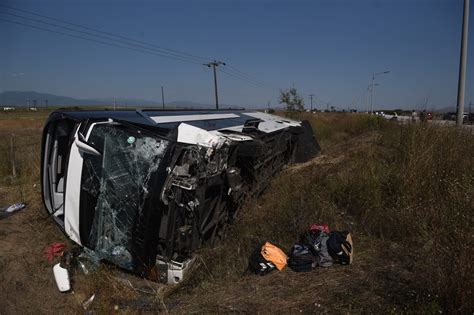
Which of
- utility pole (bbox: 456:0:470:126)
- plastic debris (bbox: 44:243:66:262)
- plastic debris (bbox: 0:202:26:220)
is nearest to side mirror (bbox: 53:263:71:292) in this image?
plastic debris (bbox: 44:243:66:262)

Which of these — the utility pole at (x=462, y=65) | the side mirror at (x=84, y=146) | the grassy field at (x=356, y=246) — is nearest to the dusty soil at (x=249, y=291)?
the grassy field at (x=356, y=246)

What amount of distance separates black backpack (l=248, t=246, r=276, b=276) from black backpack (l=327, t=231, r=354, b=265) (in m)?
0.67

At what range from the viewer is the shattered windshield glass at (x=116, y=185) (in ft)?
12.7

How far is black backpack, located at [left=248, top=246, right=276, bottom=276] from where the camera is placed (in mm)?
3793

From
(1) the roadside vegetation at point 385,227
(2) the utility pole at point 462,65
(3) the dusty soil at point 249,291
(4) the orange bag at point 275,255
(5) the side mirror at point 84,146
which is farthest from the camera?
(2) the utility pole at point 462,65

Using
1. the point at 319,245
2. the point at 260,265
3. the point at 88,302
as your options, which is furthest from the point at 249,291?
the point at 88,302

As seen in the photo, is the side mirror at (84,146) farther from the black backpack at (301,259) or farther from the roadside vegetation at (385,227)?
the black backpack at (301,259)

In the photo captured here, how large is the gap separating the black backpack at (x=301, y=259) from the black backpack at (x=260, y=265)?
0.74 ft

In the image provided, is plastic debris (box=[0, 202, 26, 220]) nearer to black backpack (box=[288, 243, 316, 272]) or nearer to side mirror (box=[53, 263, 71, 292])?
side mirror (box=[53, 263, 71, 292])

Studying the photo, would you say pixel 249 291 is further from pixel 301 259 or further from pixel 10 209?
pixel 10 209

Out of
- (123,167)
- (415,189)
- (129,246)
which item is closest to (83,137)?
(123,167)

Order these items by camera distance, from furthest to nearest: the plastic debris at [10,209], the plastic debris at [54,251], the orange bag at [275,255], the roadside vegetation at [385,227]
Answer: the plastic debris at [10,209] → the plastic debris at [54,251] → the orange bag at [275,255] → the roadside vegetation at [385,227]

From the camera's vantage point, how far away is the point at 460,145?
20.5 ft

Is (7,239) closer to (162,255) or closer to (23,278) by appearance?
(23,278)
